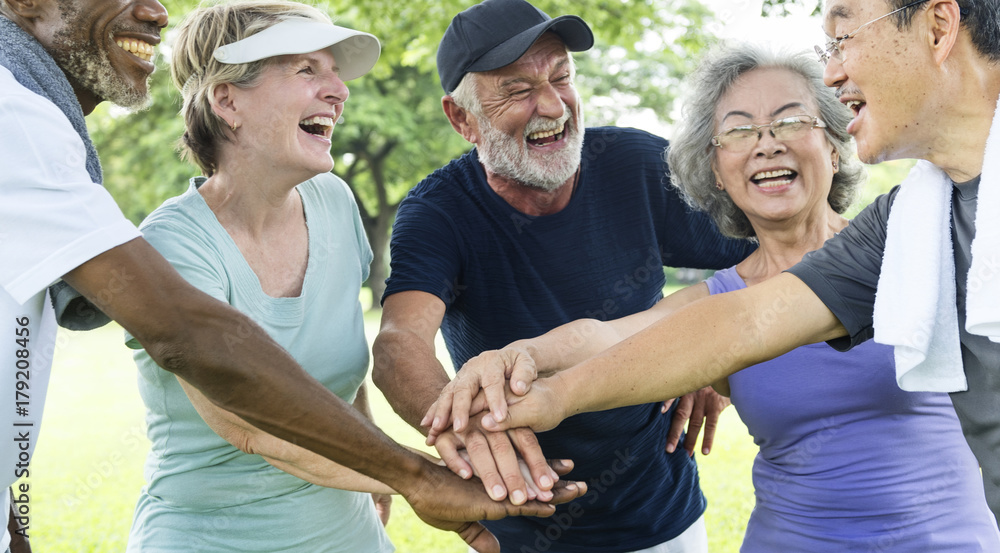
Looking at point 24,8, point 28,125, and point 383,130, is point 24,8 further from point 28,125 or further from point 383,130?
point 383,130

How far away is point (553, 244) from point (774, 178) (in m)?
0.78

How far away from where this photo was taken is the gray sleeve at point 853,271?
2.04m

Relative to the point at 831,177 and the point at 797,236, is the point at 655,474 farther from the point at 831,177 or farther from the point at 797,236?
the point at 831,177

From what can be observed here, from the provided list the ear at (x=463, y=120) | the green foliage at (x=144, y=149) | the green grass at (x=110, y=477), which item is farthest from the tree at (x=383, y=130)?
the ear at (x=463, y=120)

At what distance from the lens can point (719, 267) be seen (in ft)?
10.5

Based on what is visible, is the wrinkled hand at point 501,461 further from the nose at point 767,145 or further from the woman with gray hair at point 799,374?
the nose at point 767,145

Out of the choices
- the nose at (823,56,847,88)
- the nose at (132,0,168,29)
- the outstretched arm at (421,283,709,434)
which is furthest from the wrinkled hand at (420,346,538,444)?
the nose at (132,0,168,29)

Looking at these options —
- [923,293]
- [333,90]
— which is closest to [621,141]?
[333,90]

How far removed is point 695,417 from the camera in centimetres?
325

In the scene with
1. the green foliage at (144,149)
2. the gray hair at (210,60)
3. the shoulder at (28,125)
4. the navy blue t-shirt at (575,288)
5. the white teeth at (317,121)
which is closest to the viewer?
the shoulder at (28,125)

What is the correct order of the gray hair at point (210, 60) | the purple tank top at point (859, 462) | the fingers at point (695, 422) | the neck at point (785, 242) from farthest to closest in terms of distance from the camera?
1. the fingers at point (695, 422)
2. the neck at point (785, 242)
3. the gray hair at point (210, 60)
4. the purple tank top at point (859, 462)

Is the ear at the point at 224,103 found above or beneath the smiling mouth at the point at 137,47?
beneath

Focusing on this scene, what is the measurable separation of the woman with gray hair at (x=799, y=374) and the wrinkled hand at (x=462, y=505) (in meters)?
0.22

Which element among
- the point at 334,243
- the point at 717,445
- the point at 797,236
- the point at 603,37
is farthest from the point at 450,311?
the point at 603,37
